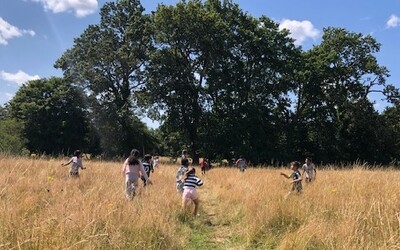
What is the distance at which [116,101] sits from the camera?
43.1m

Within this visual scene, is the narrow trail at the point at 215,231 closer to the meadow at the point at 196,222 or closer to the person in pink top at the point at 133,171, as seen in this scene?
the meadow at the point at 196,222

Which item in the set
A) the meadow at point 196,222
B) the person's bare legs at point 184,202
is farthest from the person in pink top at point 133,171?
the person's bare legs at point 184,202

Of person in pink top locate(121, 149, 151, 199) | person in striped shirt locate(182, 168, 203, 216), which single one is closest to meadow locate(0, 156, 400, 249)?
person in striped shirt locate(182, 168, 203, 216)

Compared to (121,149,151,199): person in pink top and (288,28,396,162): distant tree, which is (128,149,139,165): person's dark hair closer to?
(121,149,151,199): person in pink top

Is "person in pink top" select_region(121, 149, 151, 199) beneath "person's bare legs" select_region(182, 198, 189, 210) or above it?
above

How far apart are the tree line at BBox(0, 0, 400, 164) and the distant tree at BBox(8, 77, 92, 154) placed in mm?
112

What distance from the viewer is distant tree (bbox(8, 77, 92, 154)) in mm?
42406

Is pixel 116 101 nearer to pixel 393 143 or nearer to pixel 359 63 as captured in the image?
pixel 359 63

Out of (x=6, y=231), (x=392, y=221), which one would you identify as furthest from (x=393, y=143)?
(x=6, y=231)

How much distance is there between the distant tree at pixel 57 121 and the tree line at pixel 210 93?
0.11 m

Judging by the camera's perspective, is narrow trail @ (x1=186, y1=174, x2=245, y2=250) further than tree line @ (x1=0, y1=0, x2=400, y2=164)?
No

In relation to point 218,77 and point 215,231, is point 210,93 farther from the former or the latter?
point 215,231

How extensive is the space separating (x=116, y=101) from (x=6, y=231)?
39278mm

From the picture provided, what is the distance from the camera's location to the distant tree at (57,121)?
4241 centimetres
